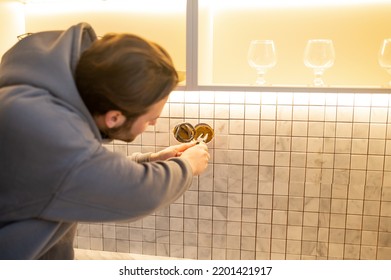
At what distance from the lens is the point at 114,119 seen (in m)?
0.84

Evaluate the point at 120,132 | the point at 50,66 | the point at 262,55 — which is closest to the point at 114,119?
the point at 120,132

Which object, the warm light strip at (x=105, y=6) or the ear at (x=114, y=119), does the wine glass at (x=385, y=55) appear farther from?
the ear at (x=114, y=119)

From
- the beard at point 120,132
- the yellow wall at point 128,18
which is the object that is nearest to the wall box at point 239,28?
the yellow wall at point 128,18

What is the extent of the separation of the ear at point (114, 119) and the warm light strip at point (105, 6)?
648 millimetres

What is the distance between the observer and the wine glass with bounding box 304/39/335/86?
1188 millimetres

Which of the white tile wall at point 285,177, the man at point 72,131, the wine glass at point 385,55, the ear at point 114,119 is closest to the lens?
the man at point 72,131

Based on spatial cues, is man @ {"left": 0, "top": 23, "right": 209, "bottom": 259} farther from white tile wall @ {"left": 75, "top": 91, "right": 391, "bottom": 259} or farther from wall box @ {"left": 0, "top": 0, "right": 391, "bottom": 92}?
white tile wall @ {"left": 75, "top": 91, "right": 391, "bottom": 259}

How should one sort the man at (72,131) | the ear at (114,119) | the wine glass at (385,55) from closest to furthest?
the man at (72,131)
the ear at (114,119)
the wine glass at (385,55)

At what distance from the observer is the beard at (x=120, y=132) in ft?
2.80

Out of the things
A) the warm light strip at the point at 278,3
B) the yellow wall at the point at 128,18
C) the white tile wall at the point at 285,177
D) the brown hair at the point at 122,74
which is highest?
the warm light strip at the point at 278,3

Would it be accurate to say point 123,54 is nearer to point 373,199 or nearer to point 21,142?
point 21,142

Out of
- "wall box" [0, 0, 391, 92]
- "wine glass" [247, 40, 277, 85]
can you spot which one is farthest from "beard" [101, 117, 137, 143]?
"wine glass" [247, 40, 277, 85]
